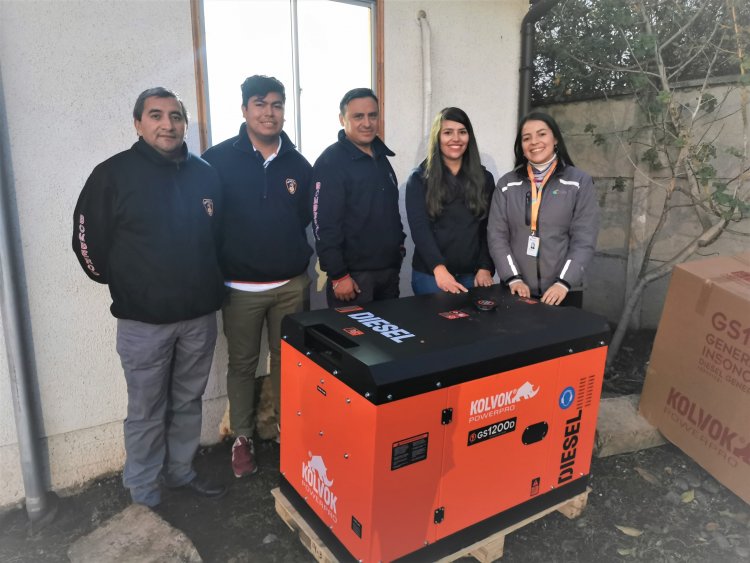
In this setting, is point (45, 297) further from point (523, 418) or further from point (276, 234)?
point (523, 418)

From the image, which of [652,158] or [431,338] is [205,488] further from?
[652,158]

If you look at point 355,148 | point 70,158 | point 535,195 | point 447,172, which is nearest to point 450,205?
point 447,172

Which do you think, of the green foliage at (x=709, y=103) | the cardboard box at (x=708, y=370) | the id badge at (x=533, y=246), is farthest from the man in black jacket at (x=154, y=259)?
the green foliage at (x=709, y=103)

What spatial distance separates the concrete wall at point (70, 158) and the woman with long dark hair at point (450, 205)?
1.27 metres

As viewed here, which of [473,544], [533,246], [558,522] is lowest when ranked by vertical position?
[558,522]

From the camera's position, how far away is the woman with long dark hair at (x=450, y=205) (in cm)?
263

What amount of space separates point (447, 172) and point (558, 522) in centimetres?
182

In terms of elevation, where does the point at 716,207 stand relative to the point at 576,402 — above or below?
above

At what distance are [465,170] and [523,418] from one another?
4.46 feet

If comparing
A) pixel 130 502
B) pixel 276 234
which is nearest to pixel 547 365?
pixel 276 234

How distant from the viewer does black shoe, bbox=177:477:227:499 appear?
2604 millimetres

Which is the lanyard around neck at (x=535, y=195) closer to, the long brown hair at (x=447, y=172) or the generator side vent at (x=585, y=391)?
the long brown hair at (x=447, y=172)

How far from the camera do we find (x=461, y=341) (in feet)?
5.95

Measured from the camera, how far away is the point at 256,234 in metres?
2.55
